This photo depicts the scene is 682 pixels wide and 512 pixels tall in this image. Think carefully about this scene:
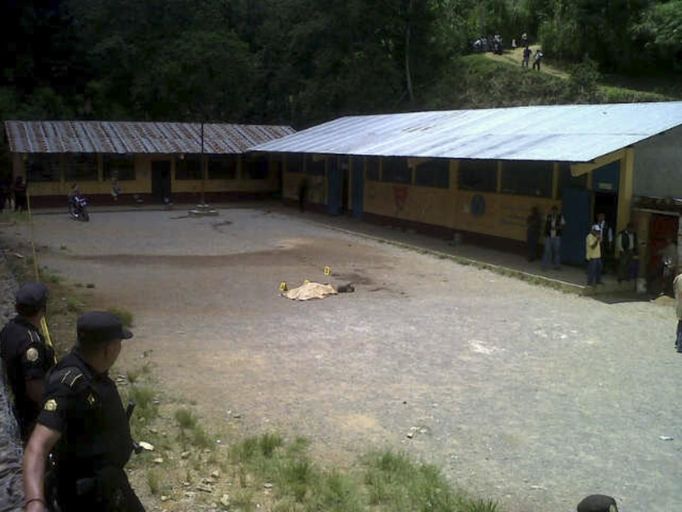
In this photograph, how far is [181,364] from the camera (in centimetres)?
916

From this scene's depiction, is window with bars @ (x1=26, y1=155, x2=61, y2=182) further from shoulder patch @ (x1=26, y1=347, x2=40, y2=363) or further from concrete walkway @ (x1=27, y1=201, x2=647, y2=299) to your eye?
shoulder patch @ (x1=26, y1=347, x2=40, y2=363)

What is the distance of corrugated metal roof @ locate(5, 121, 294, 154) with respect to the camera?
28047 mm

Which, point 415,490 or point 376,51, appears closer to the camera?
point 415,490

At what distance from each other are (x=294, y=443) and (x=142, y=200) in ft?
83.7

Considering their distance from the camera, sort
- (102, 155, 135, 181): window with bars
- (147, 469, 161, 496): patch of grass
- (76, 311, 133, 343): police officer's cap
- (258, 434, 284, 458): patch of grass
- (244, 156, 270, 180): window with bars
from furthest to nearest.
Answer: (244, 156, 270, 180): window with bars → (102, 155, 135, 181): window with bars → (258, 434, 284, 458): patch of grass → (147, 469, 161, 496): patch of grass → (76, 311, 133, 343): police officer's cap

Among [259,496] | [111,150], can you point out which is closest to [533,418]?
[259,496]

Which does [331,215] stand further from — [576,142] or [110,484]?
[110,484]

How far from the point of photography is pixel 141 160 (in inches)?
1198

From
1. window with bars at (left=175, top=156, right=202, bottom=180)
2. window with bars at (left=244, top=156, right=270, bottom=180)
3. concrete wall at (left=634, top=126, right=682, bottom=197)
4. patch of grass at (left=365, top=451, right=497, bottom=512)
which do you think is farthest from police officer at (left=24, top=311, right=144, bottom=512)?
window with bars at (left=244, top=156, right=270, bottom=180)

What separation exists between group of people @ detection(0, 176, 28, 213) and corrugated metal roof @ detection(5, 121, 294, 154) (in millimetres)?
1275

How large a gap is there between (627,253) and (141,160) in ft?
71.2

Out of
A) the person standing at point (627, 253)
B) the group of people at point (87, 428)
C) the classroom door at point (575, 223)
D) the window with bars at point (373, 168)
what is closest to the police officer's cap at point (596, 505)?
the group of people at point (87, 428)

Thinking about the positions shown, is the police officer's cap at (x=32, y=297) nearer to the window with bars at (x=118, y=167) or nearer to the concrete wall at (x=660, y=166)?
the concrete wall at (x=660, y=166)

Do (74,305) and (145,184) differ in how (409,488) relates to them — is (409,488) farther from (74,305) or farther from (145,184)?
(145,184)
